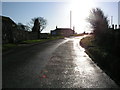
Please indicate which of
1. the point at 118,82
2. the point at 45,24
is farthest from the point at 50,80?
the point at 45,24

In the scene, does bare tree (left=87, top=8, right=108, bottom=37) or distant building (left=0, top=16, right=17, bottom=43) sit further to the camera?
distant building (left=0, top=16, right=17, bottom=43)

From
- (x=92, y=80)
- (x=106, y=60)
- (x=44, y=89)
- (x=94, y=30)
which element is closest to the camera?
(x=44, y=89)

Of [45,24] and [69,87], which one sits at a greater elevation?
[45,24]

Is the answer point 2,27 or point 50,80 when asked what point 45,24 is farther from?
point 50,80

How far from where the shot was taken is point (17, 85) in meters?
4.81

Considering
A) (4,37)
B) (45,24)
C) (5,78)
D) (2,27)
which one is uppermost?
(45,24)

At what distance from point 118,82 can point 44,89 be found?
99.8 inches

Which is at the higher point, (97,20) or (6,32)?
(97,20)

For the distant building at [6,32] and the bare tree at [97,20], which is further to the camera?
the distant building at [6,32]

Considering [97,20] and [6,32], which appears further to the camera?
[6,32]

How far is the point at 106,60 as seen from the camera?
24.9 ft

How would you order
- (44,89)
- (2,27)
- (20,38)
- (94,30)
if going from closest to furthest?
(44,89), (94,30), (2,27), (20,38)

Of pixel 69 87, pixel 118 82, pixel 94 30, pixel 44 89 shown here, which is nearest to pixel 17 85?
pixel 44 89

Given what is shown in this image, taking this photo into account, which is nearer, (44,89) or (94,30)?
(44,89)
